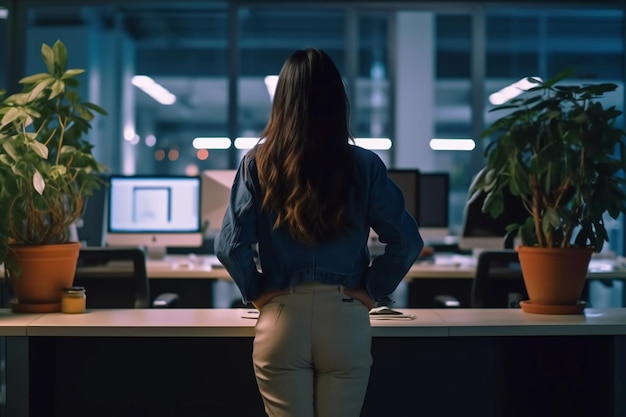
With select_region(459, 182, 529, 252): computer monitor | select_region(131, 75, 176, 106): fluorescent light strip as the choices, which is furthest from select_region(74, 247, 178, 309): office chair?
select_region(131, 75, 176, 106): fluorescent light strip

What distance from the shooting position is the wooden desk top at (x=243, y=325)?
2330mm

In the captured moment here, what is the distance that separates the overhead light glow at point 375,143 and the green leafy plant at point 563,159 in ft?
11.8

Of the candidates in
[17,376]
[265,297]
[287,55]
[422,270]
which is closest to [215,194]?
[422,270]

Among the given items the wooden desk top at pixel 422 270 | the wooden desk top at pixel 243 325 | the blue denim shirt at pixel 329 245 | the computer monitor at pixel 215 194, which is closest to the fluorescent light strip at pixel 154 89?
the computer monitor at pixel 215 194

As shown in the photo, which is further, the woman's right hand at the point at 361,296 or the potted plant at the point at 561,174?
the potted plant at the point at 561,174

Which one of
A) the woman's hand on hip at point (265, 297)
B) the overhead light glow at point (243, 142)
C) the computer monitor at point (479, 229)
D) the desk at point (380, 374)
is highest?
the overhead light glow at point (243, 142)

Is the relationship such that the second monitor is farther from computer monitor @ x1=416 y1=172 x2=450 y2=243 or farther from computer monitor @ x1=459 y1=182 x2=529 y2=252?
computer monitor @ x1=459 y1=182 x2=529 y2=252

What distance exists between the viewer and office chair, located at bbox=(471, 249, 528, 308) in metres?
3.57

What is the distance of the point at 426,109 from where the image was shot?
6.98m

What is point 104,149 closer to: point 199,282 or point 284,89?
point 199,282

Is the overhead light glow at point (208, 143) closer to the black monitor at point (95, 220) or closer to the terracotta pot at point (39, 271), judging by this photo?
the black monitor at point (95, 220)

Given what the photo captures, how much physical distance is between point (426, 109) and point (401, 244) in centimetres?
504

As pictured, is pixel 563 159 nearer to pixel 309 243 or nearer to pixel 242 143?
pixel 309 243

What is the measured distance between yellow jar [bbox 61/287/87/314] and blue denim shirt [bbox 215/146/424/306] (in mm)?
728
